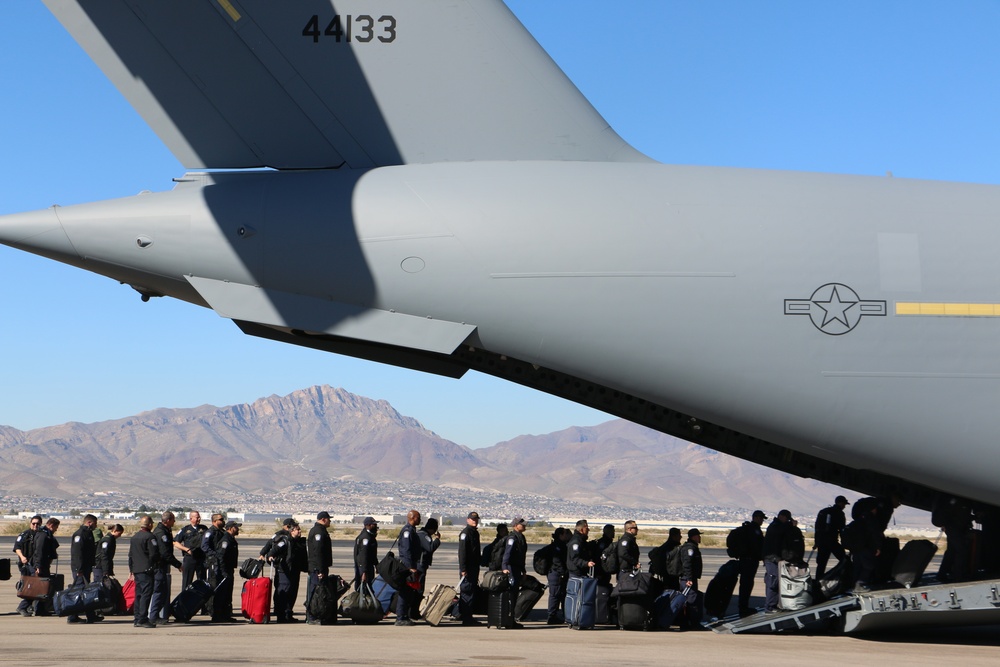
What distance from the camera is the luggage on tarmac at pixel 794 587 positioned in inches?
413

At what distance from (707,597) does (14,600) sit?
9.22m

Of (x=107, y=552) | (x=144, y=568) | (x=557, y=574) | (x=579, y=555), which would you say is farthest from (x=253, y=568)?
(x=579, y=555)

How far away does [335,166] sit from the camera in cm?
997

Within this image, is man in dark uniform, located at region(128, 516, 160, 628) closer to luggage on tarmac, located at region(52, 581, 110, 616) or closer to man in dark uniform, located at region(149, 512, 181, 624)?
man in dark uniform, located at region(149, 512, 181, 624)

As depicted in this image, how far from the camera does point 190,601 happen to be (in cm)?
1135

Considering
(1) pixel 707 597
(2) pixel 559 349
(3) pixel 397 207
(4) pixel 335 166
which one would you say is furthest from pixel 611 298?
(1) pixel 707 597

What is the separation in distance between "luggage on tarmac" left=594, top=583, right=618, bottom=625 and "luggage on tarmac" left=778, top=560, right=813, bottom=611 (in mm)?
2013

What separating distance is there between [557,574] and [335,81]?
19.4ft

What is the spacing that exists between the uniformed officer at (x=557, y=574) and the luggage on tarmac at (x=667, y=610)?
3.39ft

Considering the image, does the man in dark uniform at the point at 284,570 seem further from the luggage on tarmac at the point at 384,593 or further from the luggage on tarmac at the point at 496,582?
the luggage on tarmac at the point at 496,582

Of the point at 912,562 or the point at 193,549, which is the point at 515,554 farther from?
the point at 912,562

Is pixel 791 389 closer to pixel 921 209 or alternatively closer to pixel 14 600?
pixel 921 209

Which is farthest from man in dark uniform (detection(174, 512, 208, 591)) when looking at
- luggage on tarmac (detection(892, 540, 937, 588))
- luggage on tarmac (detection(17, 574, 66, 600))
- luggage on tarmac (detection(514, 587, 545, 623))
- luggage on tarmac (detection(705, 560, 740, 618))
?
luggage on tarmac (detection(892, 540, 937, 588))

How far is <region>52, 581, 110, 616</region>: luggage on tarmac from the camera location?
1117 centimetres
